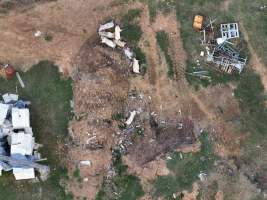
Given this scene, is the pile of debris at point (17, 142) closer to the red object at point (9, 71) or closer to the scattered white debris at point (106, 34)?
the red object at point (9, 71)

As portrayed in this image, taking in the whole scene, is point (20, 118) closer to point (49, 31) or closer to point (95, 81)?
point (95, 81)

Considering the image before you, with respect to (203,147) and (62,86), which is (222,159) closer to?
(203,147)

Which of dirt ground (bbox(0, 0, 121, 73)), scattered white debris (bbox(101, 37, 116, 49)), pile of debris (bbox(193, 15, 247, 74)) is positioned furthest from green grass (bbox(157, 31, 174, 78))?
dirt ground (bbox(0, 0, 121, 73))

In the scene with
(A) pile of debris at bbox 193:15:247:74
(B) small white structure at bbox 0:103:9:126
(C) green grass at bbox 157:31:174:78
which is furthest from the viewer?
(A) pile of debris at bbox 193:15:247:74

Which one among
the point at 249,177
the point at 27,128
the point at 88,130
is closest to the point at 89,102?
the point at 88,130

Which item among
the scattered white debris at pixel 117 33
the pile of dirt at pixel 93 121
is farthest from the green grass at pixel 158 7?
the pile of dirt at pixel 93 121

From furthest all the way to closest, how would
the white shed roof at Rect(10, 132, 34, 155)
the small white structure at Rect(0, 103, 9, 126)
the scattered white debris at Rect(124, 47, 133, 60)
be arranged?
the scattered white debris at Rect(124, 47, 133, 60)
the small white structure at Rect(0, 103, 9, 126)
the white shed roof at Rect(10, 132, 34, 155)

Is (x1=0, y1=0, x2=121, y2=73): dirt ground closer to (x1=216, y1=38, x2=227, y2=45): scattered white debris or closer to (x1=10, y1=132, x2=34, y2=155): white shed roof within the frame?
(x1=10, y1=132, x2=34, y2=155): white shed roof

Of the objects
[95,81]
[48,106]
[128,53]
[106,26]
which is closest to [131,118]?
[95,81]
